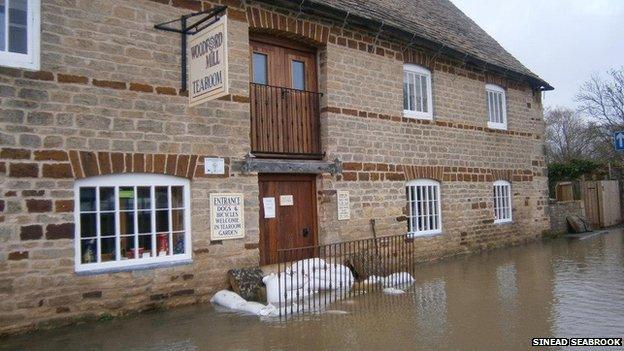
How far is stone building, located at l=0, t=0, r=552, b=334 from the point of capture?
22.5ft

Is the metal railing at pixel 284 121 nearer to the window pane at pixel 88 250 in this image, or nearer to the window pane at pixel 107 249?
the window pane at pixel 107 249

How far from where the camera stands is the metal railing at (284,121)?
949cm

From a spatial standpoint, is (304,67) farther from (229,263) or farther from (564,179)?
(564,179)

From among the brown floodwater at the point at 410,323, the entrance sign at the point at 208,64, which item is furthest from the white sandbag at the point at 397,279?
the entrance sign at the point at 208,64

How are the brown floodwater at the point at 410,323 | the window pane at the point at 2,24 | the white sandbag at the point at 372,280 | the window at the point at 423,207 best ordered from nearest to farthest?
the brown floodwater at the point at 410,323
the window pane at the point at 2,24
the white sandbag at the point at 372,280
the window at the point at 423,207

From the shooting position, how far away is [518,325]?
6.28 m

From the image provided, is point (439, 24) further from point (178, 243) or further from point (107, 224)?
point (107, 224)

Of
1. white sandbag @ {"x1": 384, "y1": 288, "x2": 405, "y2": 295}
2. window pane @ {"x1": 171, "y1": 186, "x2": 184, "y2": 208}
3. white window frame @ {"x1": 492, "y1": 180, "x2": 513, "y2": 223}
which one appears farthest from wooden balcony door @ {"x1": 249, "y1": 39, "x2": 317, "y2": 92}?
white window frame @ {"x1": 492, "y1": 180, "x2": 513, "y2": 223}

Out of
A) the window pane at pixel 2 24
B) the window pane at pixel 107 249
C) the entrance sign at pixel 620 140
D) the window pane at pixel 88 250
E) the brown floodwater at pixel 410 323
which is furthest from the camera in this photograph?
the entrance sign at pixel 620 140

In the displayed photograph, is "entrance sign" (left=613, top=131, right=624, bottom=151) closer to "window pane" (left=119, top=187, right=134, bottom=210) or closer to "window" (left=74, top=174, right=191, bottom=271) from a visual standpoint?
"window" (left=74, top=174, right=191, bottom=271)

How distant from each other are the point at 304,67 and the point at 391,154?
2.86m

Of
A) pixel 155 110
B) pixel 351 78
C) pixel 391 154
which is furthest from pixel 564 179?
pixel 155 110

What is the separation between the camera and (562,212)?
59.8 feet

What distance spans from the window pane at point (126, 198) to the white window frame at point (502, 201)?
35.3 feet
